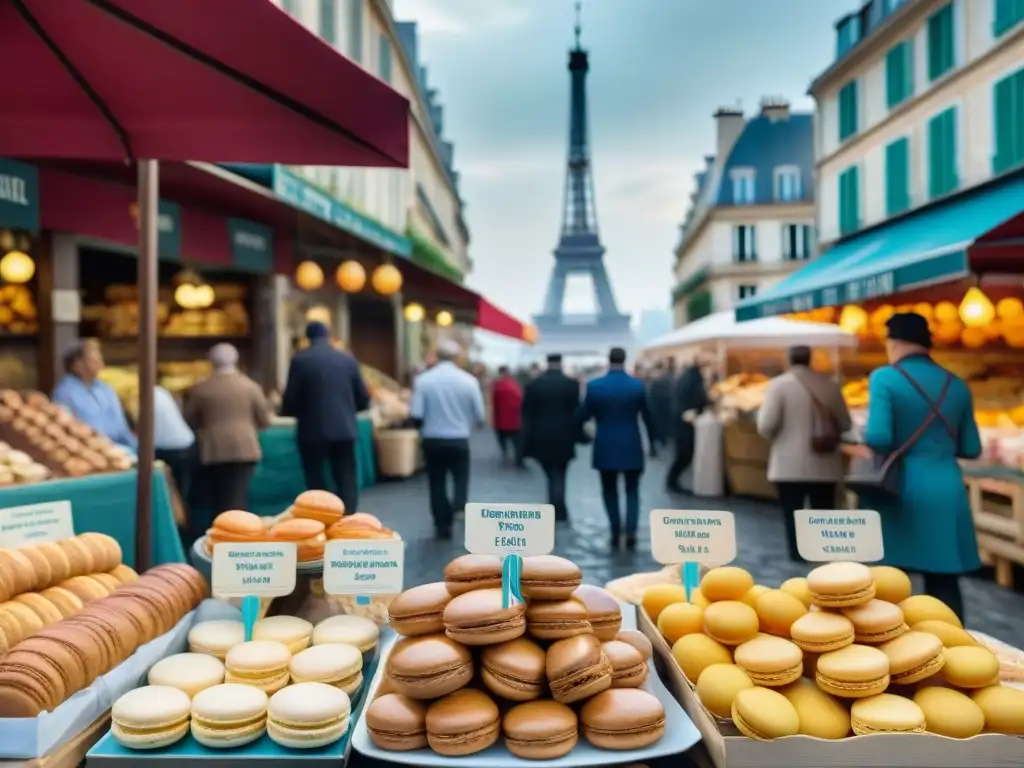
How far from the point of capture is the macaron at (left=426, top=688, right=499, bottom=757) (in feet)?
5.29

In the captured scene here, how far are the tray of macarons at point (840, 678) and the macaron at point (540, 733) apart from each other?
322 mm

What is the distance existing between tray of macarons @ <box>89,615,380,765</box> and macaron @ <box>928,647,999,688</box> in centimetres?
141

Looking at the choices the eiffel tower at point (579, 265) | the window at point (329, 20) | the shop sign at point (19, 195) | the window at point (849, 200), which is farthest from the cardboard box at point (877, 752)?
the eiffel tower at point (579, 265)

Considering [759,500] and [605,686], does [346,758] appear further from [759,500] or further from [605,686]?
[759,500]

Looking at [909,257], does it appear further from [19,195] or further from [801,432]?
[19,195]

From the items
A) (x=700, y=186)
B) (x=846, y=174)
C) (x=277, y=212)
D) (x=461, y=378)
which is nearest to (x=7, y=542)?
(x=461, y=378)

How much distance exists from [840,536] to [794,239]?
38952 millimetres

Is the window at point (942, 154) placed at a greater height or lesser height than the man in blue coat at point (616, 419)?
greater

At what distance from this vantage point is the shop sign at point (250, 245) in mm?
8281

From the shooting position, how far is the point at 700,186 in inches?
2048

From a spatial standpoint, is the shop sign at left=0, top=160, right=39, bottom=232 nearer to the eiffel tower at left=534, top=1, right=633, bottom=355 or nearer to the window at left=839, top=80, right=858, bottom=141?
the window at left=839, top=80, right=858, bottom=141

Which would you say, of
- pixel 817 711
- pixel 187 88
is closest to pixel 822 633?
pixel 817 711

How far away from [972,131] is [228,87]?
12.2 meters

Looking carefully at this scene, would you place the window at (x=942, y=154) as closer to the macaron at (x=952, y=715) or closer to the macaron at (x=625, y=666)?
the macaron at (x=952, y=715)
